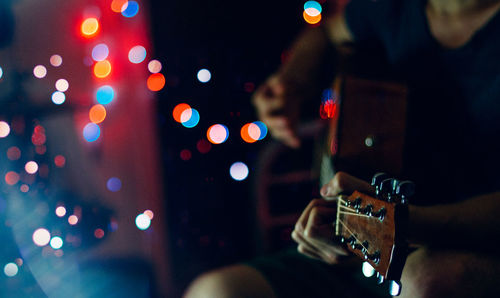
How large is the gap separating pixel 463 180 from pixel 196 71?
3.87 ft

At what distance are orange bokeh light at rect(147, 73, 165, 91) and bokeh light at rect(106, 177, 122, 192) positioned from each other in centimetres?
48

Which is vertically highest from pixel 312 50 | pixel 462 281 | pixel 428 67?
pixel 312 50

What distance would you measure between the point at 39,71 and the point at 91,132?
48 cm

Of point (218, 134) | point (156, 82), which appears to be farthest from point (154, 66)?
point (218, 134)

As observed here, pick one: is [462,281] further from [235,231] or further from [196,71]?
[196,71]

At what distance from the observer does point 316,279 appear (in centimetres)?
75

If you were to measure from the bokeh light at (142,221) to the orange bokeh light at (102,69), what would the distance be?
2.29ft

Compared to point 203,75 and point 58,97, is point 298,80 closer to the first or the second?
point 203,75

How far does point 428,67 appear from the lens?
85 centimetres

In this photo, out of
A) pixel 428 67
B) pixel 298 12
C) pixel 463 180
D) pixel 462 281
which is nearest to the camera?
pixel 462 281

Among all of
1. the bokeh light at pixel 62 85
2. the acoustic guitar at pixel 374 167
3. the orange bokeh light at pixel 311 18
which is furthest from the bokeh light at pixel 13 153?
the orange bokeh light at pixel 311 18

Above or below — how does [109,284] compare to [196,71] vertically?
below

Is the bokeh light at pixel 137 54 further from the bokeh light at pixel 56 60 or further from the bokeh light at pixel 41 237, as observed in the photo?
the bokeh light at pixel 41 237

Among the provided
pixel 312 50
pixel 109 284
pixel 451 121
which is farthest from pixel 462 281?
pixel 109 284
